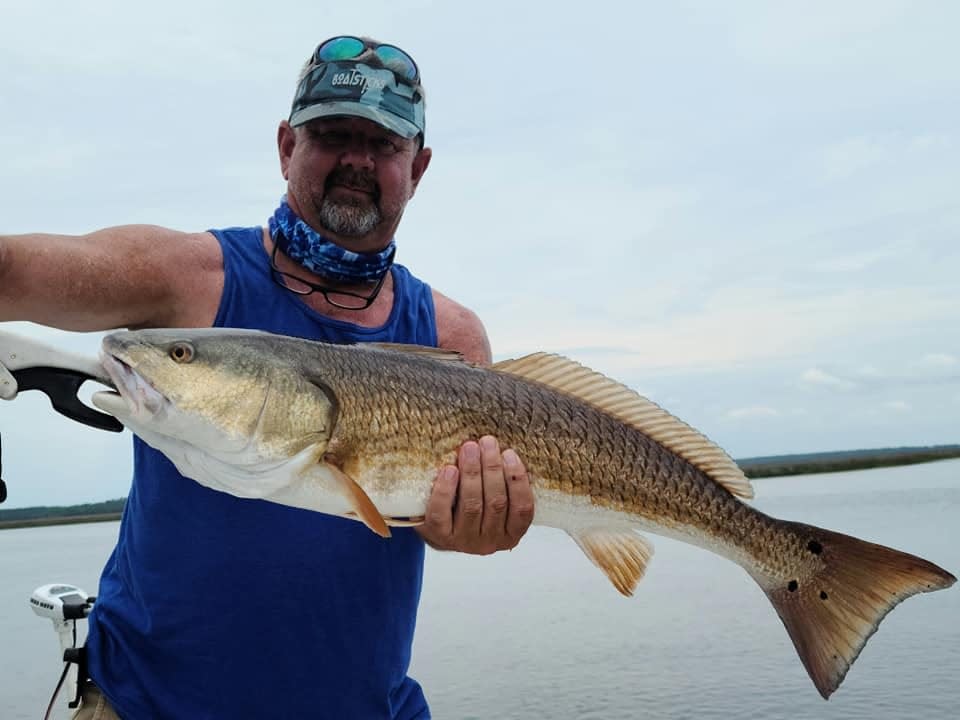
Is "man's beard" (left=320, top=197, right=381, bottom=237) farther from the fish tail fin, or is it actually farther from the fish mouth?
the fish tail fin

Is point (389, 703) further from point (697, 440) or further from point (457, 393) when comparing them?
point (697, 440)

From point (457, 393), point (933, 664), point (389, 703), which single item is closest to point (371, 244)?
point (457, 393)

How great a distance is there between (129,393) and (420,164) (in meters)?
2.10

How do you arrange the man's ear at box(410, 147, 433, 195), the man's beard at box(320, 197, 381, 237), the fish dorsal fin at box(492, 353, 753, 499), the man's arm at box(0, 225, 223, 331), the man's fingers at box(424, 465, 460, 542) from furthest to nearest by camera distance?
the man's ear at box(410, 147, 433, 195) → the man's beard at box(320, 197, 381, 237) → the fish dorsal fin at box(492, 353, 753, 499) → the man's fingers at box(424, 465, 460, 542) → the man's arm at box(0, 225, 223, 331)

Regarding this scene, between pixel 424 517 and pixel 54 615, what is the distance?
2.52 metres

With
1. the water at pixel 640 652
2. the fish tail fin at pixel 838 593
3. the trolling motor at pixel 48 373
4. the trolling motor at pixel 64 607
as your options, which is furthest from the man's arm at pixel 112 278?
the water at pixel 640 652

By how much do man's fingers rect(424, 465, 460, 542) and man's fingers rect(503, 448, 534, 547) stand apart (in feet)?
0.66

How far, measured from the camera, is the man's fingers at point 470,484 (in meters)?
3.27

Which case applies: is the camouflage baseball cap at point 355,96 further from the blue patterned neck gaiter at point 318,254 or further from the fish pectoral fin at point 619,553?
the fish pectoral fin at point 619,553

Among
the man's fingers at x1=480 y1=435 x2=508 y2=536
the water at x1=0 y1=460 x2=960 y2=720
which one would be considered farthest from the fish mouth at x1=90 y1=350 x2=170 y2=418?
the water at x1=0 y1=460 x2=960 y2=720

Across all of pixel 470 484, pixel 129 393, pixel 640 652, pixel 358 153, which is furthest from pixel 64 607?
pixel 640 652

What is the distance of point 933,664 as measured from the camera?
13688 millimetres

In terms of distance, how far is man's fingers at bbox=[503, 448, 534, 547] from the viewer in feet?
10.9

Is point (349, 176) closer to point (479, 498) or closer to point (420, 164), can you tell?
point (420, 164)
